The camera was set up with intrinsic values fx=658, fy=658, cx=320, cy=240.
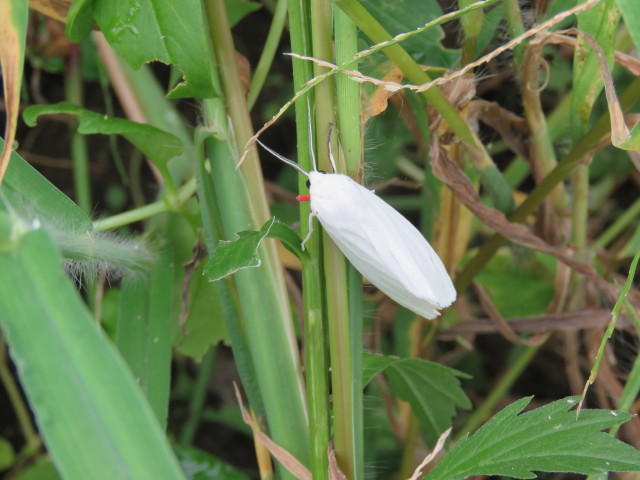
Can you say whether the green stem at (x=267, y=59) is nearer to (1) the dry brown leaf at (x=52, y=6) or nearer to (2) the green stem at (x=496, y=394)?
(1) the dry brown leaf at (x=52, y=6)

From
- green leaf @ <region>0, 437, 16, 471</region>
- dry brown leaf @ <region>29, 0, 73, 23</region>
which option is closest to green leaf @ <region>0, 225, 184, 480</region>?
dry brown leaf @ <region>29, 0, 73, 23</region>

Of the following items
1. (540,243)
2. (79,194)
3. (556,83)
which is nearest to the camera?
(540,243)

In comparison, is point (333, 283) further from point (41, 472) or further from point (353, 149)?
point (41, 472)

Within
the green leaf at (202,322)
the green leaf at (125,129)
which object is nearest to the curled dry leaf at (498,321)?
the green leaf at (202,322)

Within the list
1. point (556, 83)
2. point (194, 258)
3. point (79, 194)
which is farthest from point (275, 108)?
point (194, 258)

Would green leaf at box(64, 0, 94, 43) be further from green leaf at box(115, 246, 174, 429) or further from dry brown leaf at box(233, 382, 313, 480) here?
dry brown leaf at box(233, 382, 313, 480)

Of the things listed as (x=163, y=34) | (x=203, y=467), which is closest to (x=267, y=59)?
(x=163, y=34)

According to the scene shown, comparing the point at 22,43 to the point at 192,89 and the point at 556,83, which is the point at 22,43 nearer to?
the point at 192,89
